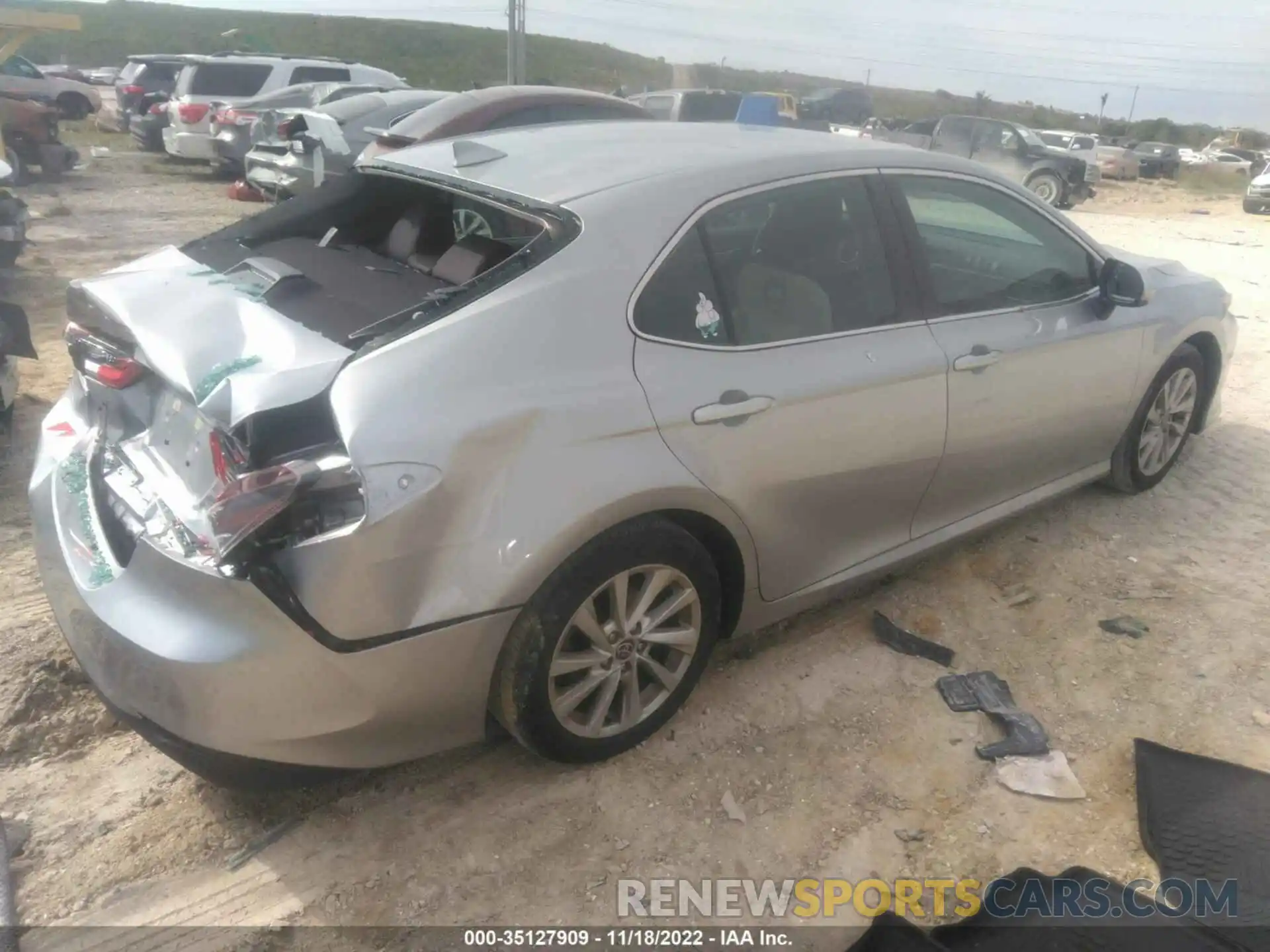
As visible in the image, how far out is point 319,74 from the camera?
15047 millimetres

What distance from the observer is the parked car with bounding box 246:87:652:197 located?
7879 millimetres

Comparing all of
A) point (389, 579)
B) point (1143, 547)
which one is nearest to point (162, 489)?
point (389, 579)

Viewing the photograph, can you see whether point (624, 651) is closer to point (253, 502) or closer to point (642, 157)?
point (253, 502)

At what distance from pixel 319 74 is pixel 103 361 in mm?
14362

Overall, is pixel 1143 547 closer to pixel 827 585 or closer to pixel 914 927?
pixel 827 585

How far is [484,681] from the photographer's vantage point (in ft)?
7.63

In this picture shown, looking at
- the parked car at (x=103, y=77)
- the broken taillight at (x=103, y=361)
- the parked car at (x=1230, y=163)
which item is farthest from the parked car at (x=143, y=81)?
the parked car at (x=1230, y=163)

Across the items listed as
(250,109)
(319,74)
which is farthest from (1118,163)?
(250,109)

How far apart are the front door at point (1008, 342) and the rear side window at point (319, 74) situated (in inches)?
545

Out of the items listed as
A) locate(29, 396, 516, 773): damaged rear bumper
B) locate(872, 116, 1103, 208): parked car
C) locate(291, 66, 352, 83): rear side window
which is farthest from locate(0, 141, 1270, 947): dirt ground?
locate(872, 116, 1103, 208): parked car

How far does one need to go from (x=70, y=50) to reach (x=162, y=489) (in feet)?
199

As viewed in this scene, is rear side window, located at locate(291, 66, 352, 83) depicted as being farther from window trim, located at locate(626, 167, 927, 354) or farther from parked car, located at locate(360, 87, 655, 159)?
window trim, located at locate(626, 167, 927, 354)

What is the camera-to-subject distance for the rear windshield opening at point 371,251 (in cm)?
249

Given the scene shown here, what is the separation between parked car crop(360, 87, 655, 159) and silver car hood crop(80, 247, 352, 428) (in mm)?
5404
